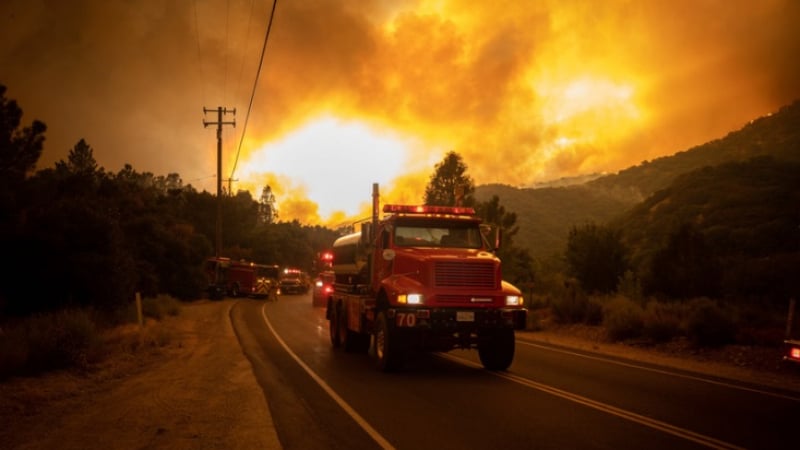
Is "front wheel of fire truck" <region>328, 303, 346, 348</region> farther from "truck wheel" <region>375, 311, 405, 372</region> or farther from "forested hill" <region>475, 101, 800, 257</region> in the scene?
"forested hill" <region>475, 101, 800, 257</region>

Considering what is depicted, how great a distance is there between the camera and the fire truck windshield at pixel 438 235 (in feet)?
44.1

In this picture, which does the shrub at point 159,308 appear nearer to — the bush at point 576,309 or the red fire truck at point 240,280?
the bush at point 576,309

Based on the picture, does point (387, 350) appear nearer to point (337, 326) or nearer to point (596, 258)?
point (337, 326)

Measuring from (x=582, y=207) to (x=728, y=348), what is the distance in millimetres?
149035

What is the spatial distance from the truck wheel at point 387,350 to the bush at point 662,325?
33.9ft

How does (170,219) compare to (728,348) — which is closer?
(728,348)

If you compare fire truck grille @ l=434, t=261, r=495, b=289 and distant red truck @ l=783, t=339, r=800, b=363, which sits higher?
fire truck grille @ l=434, t=261, r=495, b=289

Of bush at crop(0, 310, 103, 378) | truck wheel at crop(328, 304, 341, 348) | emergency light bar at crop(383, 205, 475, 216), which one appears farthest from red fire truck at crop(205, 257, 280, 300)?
emergency light bar at crop(383, 205, 475, 216)

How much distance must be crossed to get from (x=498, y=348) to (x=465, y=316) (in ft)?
4.79

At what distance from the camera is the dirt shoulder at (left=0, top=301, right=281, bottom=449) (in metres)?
7.38

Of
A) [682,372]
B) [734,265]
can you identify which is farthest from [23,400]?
[734,265]

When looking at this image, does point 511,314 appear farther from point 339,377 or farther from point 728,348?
point 728,348

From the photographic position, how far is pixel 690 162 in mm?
157750

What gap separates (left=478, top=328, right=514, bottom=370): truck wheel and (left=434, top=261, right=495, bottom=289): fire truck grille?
103 centimetres
